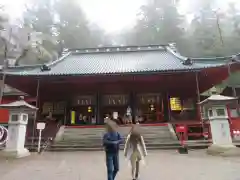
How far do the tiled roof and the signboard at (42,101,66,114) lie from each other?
2707 millimetres

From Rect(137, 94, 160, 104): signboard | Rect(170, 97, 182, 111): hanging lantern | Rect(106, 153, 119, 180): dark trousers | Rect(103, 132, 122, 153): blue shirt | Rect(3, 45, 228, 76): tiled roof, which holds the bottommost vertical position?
Rect(106, 153, 119, 180): dark trousers

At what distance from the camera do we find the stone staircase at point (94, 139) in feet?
37.0

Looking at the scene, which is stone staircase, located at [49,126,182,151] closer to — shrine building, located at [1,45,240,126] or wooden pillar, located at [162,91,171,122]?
wooden pillar, located at [162,91,171,122]

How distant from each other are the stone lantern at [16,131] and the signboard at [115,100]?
289 inches

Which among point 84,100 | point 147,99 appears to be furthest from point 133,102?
point 84,100

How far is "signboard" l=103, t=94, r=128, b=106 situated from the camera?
17.0 m

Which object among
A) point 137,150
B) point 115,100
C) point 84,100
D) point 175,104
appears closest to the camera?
point 137,150

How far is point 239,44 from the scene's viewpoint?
129 ft

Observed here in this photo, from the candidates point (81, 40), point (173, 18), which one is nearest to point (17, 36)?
point (81, 40)

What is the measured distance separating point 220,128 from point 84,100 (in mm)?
10638

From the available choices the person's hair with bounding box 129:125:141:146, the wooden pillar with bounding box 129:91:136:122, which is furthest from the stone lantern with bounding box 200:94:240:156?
the wooden pillar with bounding box 129:91:136:122

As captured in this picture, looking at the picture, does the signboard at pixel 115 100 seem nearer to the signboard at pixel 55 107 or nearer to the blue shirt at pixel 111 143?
the signboard at pixel 55 107

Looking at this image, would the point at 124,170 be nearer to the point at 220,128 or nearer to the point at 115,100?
the point at 220,128

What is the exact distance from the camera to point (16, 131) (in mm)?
9758
